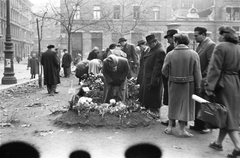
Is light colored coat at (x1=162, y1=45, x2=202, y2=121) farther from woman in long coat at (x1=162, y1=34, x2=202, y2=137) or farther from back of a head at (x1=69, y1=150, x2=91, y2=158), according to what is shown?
back of a head at (x1=69, y1=150, x2=91, y2=158)

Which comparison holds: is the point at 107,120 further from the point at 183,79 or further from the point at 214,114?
the point at 214,114

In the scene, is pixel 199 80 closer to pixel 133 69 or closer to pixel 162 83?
pixel 162 83

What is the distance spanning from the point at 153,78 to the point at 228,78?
2137 millimetres

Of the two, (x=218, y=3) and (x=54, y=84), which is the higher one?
(x=218, y=3)

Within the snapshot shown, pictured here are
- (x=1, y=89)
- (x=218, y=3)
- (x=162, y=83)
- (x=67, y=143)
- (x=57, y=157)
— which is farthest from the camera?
(x=218, y=3)

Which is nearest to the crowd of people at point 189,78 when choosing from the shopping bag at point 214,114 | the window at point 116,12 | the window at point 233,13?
the shopping bag at point 214,114

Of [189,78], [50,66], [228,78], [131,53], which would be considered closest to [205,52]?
[189,78]

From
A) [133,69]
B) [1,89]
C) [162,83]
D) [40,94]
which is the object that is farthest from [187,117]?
[1,89]

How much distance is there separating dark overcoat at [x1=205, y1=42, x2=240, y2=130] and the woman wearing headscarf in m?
2.75

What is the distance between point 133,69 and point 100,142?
263 inches

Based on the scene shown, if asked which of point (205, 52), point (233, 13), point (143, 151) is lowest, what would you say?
point (143, 151)

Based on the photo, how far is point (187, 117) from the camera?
5316 mm

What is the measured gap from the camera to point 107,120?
246 inches

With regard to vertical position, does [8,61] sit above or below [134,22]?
below
